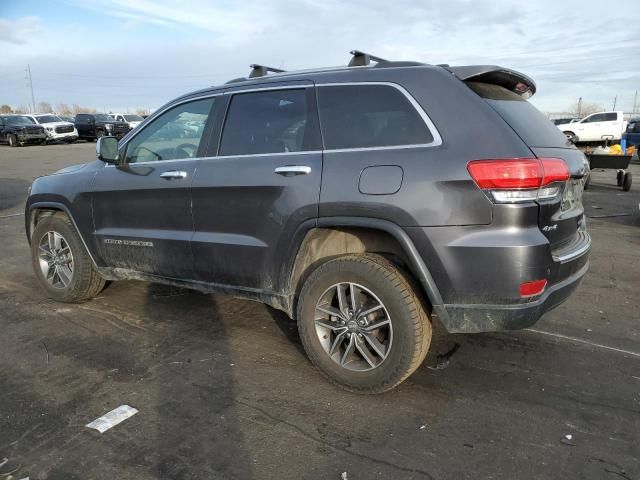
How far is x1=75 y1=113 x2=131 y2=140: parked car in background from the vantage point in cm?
3331

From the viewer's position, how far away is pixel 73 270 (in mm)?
4676

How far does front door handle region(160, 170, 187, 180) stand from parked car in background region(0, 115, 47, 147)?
31.7m

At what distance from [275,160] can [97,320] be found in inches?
89.3

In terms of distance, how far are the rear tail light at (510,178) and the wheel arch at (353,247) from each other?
0.51 meters

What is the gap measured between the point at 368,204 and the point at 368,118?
56cm

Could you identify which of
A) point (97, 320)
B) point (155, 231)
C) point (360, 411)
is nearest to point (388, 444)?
point (360, 411)

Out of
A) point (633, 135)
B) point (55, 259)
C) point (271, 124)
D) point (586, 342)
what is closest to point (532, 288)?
point (586, 342)

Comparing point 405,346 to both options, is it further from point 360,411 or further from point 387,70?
point 387,70

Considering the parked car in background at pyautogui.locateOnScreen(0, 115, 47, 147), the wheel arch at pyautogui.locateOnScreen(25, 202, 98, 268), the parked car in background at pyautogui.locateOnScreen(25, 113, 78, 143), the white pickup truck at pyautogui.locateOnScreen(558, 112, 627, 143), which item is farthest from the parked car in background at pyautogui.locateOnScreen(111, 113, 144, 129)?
the wheel arch at pyautogui.locateOnScreen(25, 202, 98, 268)

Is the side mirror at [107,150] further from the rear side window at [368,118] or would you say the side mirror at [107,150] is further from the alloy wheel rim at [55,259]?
the rear side window at [368,118]

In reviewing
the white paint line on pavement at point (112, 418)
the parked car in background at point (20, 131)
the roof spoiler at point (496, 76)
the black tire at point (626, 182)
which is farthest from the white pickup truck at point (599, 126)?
the parked car in background at point (20, 131)

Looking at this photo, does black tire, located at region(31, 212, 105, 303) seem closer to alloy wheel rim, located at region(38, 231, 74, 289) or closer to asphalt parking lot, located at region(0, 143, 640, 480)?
alloy wheel rim, located at region(38, 231, 74, 289)

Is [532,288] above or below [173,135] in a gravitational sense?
below

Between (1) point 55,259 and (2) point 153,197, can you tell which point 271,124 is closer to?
(2) point 153,197
